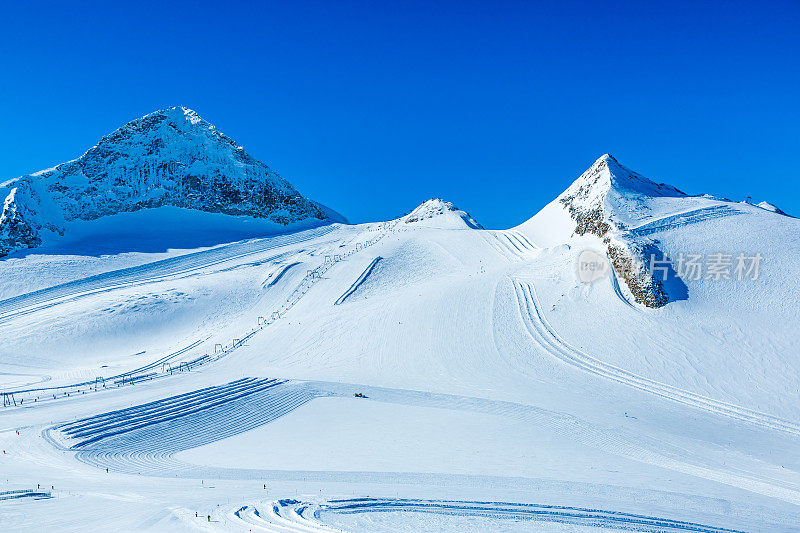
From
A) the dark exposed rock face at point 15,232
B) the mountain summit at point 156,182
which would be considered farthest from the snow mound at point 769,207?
the dark exposed rock face at point 15,232

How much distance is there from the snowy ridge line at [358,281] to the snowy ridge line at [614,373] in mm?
11701

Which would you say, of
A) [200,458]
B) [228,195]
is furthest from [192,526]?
[228,195]

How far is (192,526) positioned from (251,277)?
108ft

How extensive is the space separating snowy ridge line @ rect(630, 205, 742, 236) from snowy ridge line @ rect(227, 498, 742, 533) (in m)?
25.8

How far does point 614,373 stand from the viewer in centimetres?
2558

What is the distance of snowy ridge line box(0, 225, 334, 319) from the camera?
38531mm

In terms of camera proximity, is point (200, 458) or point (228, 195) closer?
point (200, 458)

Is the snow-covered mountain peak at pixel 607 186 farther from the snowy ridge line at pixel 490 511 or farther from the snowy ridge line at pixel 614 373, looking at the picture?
the snowy ridge line at pixel 490 511

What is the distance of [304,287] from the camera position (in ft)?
131

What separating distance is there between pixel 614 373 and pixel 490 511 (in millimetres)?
16482

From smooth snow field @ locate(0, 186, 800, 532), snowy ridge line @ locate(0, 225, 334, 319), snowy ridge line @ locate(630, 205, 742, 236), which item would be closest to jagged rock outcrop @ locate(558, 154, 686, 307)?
smooth snow field @ locate(0, 186, 800, 532)

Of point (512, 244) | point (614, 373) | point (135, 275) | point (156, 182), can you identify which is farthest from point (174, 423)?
point (156, 182)

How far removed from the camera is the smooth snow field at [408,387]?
11.9 metres

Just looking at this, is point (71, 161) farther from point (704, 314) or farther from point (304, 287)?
point (704, 314)
